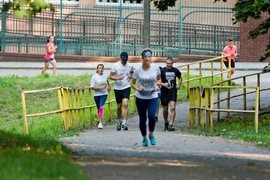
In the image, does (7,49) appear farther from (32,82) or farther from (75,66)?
(32,82)

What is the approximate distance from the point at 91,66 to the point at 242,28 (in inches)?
300

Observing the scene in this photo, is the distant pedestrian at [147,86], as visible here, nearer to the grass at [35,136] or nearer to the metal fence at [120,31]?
the grass at [35,136]

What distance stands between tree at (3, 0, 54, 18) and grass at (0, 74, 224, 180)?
6.17 ft

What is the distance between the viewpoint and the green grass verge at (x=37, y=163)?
562 centimetres

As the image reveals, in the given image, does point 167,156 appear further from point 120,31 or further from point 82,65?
point 120,31

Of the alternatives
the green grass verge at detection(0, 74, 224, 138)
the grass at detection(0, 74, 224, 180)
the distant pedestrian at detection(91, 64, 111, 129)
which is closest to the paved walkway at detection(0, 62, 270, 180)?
the grass at detection(0, 74, 224, 180)

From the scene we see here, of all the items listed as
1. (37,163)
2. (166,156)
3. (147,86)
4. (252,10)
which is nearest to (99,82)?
(147,86)

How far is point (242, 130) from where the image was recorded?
11812 millimetres

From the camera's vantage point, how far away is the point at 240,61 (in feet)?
88.3

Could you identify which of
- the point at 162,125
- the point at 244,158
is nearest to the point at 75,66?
the point at 162,125

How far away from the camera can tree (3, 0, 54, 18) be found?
297 inches

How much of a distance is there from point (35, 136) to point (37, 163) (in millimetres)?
4232

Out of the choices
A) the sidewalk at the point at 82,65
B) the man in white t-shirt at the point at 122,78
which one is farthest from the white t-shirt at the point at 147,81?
the sidewalk at the point at 82,65

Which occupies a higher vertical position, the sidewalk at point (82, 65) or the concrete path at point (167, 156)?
the sidewalk at point (82, 65)
